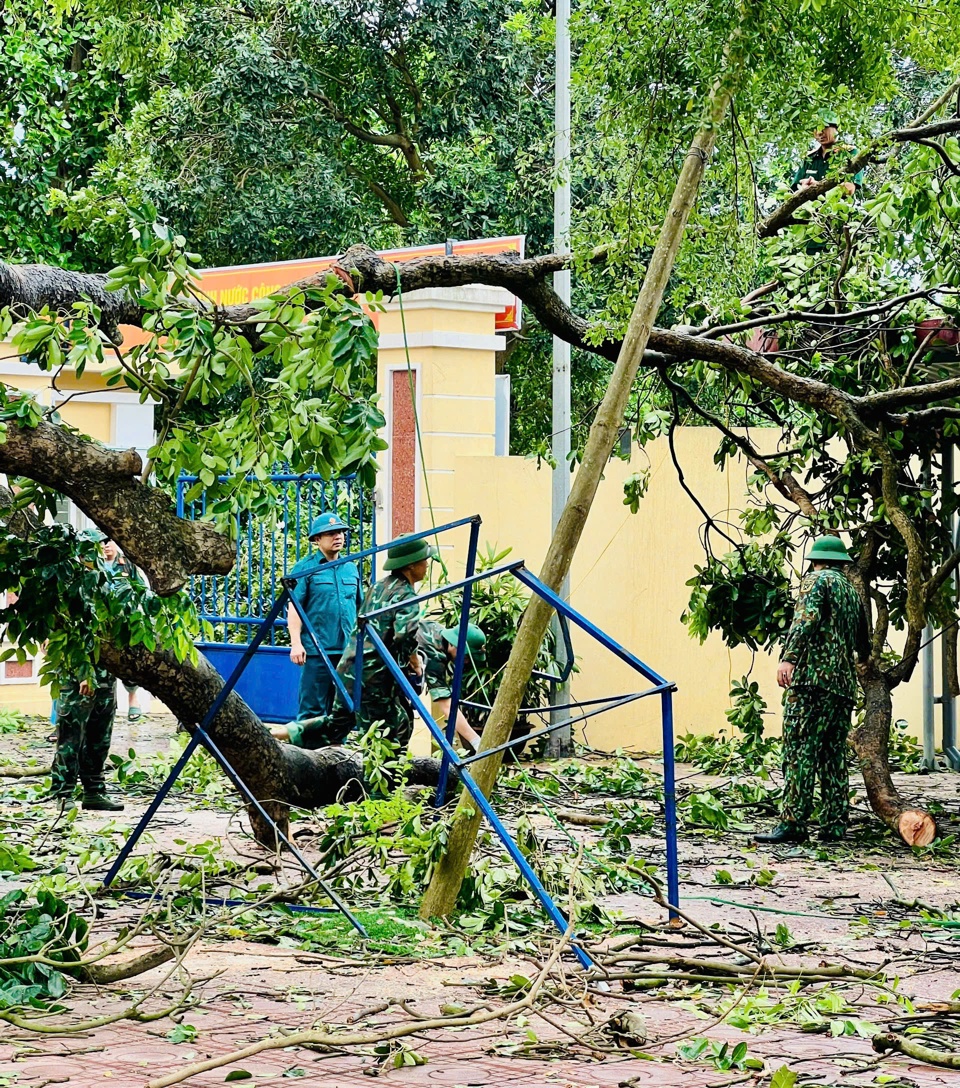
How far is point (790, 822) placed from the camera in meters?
9.22

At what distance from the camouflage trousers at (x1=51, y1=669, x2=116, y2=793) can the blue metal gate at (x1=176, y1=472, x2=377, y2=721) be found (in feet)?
9.24

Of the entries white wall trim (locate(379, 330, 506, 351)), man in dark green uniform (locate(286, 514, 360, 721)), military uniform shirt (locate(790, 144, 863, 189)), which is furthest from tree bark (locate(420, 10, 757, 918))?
white wall trim (locate(379, 330, 506, 351))

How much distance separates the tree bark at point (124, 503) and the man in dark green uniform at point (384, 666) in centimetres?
280

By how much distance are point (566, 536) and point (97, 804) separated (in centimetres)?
504

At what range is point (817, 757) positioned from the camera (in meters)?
9.17

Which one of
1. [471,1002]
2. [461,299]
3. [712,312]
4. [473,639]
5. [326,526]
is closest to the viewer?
[471,1002]

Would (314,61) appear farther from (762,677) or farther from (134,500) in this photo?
(134,500)

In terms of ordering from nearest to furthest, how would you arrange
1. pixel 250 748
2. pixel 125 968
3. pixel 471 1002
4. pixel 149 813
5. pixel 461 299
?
pixel 471 1002 < pixel 125 968 < pixel 149 813 < pixel 250 748 < pixel 461 299

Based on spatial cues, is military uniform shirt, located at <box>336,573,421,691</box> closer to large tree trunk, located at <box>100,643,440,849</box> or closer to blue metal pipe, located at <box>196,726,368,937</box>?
large tree trunk, located at <box>100,643,440,849</box>

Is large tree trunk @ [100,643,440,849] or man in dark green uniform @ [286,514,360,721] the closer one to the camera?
large tree trunk @ [100,643,440,849]

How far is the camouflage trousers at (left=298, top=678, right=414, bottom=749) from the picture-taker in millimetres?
8859

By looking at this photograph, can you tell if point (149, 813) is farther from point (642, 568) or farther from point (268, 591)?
point (268, 591)

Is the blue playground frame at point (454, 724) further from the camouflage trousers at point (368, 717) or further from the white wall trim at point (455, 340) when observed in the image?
the white wall trim at point (455, 340)

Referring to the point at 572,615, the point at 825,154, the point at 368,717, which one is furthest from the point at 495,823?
the point at 825,154
